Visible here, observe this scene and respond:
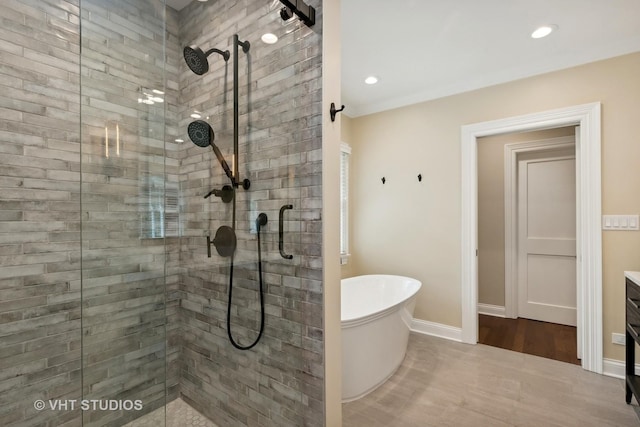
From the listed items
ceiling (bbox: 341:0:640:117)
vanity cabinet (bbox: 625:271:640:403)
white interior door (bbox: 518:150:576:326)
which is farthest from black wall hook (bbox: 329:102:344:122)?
white interior door (bbox: 518:150:576:326)

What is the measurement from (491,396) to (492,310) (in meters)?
2.06

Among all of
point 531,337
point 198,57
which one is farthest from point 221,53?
point 531,337

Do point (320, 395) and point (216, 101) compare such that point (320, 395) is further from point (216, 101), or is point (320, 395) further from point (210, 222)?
point (216, 101)

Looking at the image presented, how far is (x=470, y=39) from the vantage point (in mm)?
2303

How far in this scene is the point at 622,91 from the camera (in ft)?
7.68

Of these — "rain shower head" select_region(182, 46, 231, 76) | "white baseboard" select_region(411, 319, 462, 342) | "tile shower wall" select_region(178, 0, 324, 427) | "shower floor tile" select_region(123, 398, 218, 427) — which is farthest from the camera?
"white baseboard" select_region(411, 319, 462, 342)

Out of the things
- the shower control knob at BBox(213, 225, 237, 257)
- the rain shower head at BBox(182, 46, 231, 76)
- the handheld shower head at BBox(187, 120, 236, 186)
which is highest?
the rain shower head at BBox(182, 46, 231, 76)

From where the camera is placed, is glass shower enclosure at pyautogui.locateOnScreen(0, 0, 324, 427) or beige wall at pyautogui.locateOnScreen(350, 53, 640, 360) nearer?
glass shower enclosure at pyautogui.locateOnScreen(0, 0, 324, 427)

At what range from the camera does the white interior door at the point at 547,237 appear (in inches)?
140

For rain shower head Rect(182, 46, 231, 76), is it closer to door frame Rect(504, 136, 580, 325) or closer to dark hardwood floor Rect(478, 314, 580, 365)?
dark hardwood floor Rect(478, 314, 580, 365)

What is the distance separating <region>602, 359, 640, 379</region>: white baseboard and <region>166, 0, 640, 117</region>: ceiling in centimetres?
244

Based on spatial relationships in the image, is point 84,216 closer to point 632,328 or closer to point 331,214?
point 331,214

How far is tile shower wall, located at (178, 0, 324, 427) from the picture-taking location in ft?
4.88

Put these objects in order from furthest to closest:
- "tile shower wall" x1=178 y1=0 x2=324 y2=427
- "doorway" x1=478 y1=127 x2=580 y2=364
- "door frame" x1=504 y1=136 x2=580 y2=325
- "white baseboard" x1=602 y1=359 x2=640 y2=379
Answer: "door frame" x1=504 y1=136 x2=580 y2=325, "doorway" x1=478 y1=127 x2=580 y2=364, "white baseboard" x1=602 y1=359 x2=640 y2=379, "tile shower wall" x1=178 y1=0 x2=324 y2=427
